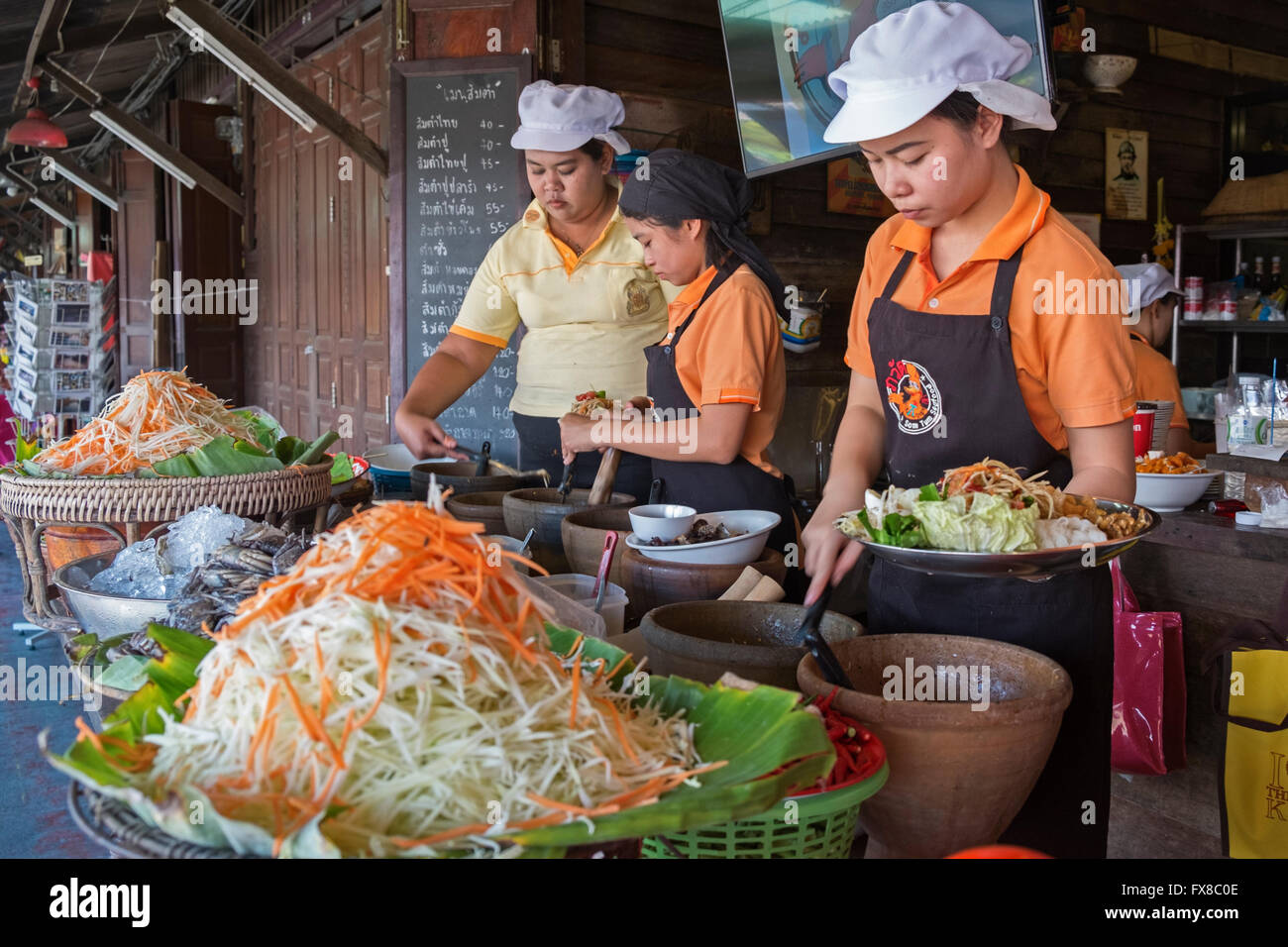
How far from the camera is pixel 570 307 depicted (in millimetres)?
3486

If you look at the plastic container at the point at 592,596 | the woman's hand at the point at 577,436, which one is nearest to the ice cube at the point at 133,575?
the plastic container at the point at 592,596

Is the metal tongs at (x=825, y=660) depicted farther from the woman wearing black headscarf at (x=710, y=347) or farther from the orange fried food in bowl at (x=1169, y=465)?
the orange fried food in bowl at (x=1169, y=465)

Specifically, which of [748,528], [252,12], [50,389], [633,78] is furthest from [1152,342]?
[50,389]

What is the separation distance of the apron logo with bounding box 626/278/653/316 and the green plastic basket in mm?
2420

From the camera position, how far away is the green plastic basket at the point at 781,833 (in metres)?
1.17

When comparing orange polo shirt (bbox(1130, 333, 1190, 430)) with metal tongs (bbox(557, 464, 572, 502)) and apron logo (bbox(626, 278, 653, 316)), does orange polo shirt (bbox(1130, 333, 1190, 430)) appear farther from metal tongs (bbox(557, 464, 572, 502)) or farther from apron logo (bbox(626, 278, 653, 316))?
metal tongs (bbox(557, 464, 572, 502))

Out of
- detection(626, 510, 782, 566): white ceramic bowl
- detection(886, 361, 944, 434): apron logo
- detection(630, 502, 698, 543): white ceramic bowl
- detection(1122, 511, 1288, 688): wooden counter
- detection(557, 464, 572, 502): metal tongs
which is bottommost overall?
detection(1122, 511, 1288, 688): wooden counter

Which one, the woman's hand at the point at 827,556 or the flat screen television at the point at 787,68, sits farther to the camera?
the flat screen television at the point at 787,68

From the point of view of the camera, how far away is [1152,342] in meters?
5.13

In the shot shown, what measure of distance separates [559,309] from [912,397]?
1.64 metres

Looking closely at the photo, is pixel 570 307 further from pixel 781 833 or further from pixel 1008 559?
pixel 781 833

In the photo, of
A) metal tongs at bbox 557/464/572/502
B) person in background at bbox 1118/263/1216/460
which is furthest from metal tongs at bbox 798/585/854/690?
person in background at bbox 1118/263/1216/460

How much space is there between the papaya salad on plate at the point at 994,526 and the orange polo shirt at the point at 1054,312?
213 millimetres

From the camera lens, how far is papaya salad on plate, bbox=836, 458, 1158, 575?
1.53 meters
